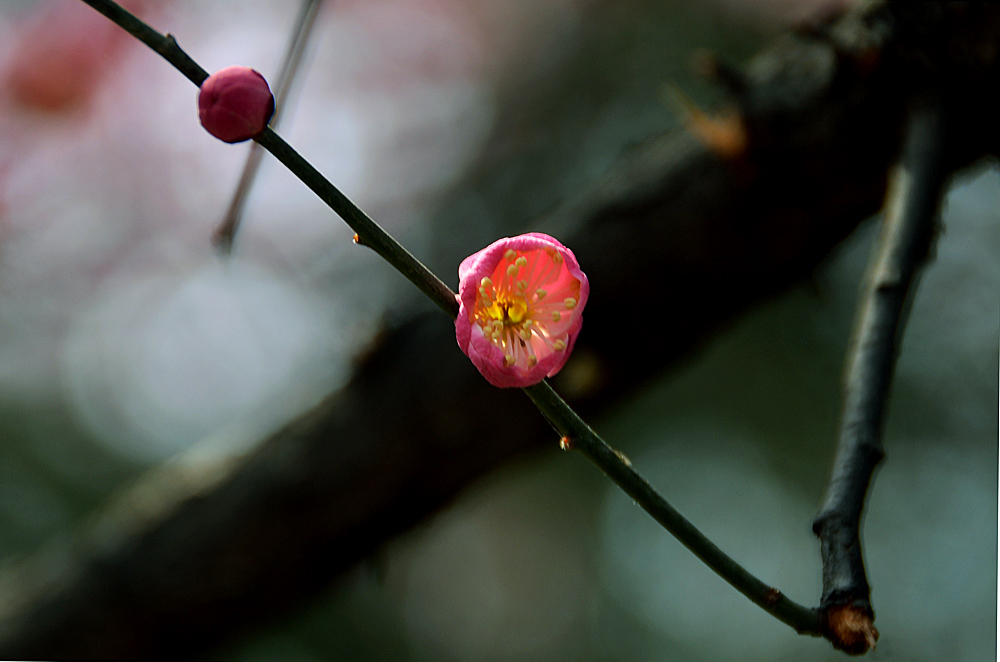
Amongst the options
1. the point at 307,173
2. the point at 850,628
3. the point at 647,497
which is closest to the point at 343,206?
the point at 307,173

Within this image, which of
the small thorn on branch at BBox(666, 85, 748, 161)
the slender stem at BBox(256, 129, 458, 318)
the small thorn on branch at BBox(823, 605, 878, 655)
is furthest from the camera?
the small thorn on branch at BBox(666, 85, 748, 161)

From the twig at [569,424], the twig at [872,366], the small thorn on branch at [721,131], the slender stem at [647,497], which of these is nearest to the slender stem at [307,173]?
the twig at [569,424]

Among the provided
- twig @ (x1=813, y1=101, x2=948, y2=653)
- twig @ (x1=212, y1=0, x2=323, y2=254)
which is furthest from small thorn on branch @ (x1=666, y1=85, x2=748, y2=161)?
twig @ (x1=212, y1=0, x2=323, y2=254)

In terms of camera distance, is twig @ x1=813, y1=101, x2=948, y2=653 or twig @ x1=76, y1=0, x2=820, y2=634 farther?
twig @ x1=813, y1=101, x2=948, y2=653

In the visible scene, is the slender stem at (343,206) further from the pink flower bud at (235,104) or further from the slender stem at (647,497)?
the slender stem at (647,497)

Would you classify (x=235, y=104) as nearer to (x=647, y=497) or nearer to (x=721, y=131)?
(x=647, y=497)

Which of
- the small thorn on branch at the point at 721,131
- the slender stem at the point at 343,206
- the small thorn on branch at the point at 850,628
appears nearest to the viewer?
the slender stem at the point at 343,206

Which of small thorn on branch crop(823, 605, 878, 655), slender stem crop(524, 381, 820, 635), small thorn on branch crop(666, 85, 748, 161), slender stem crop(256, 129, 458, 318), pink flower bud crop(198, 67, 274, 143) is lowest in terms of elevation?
small thorn on branch crop(823, 605, 878, 655)

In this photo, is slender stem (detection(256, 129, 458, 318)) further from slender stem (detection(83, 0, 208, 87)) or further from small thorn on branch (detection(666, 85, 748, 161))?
small thorn on branch (detection(666, 85, 748, 161))
